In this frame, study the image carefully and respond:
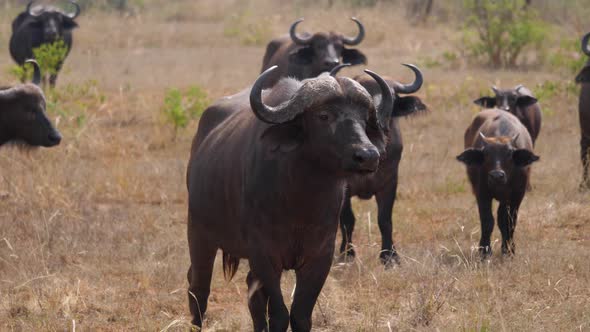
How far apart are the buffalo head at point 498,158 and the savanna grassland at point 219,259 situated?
634 millimetres

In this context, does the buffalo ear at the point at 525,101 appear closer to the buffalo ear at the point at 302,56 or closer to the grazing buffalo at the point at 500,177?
the grazing buffalo at the point at 500,177

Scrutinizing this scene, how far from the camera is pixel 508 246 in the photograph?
7.64 meters

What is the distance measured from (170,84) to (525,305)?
10.8 m

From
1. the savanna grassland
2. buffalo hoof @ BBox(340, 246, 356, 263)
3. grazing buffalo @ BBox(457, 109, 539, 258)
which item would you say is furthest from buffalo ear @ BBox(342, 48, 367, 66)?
buffalo hoof @ BBox(340, 246, 356, 263)

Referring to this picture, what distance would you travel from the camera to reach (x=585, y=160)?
33.8 feet

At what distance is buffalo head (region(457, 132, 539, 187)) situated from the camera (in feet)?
25.1

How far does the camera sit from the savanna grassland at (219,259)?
6137 millimetres

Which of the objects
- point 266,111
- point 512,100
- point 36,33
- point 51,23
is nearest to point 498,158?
point 512,100

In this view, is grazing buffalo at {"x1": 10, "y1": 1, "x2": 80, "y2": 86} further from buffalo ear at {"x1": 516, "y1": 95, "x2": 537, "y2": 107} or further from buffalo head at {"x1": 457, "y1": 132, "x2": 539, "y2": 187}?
buffalo head at {"x1": 457, "y1": 132, "x2": 539, "y2": 187}

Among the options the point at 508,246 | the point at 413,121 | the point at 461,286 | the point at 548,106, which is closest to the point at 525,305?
the point at 461,286

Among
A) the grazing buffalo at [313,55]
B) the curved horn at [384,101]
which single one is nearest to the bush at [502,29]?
the grazing buffalo at [313,55]

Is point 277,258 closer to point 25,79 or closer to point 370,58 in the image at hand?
point 25,79

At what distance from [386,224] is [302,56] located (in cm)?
385

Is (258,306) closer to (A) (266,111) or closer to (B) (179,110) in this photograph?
(A) (266,111)
